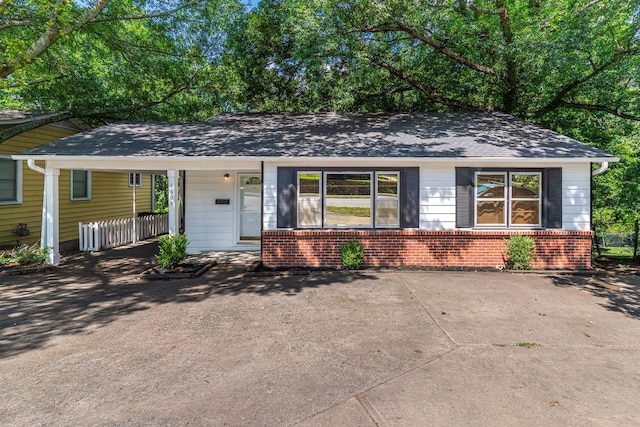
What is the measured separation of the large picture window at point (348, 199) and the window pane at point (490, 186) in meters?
2.10

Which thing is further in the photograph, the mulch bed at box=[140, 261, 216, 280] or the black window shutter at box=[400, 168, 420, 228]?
the black window shutter at box=[400, 168, 420, 228]

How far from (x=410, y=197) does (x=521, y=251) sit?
2.95 m

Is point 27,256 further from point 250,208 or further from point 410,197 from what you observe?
point 410,197

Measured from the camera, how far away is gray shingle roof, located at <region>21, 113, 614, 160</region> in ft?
27.7

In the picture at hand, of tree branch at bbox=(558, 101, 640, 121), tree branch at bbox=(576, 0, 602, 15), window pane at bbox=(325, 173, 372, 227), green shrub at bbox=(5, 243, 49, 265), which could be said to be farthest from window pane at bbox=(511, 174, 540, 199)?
green shrub at bbox=(5, 243, 49, 265)

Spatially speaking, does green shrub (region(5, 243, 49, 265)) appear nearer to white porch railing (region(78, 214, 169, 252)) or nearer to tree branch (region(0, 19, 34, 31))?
white porch railing (region(78, 214, 169, 252))

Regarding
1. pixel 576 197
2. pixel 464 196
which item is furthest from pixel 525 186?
pixel 464 196

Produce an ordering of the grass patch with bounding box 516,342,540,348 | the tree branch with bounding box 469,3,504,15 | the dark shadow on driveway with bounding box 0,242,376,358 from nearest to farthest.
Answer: the grass patch with bounding box 516,342,540,348 < the dark shadow on driveway with bounding box 0,242,376,358 < the tree branch with bounding box 469,3,504,15

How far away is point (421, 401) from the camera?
3.16m

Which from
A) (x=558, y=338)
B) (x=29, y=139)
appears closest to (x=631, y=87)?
(x=558, y=338)

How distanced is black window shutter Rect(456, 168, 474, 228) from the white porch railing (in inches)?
428

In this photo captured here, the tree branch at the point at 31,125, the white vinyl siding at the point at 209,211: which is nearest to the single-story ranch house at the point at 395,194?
the white vinyl siding at the point at 209,211

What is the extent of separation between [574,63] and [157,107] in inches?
657

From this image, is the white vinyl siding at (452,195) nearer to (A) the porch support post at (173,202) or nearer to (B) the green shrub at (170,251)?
(B) the green shrub at (170,251)
